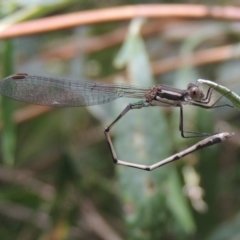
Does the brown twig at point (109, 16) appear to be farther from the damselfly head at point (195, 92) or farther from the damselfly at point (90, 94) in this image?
the damselfly head at point (195, 92)

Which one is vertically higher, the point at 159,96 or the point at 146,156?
the point at 159,96

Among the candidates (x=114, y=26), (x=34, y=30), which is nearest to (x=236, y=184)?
(x=114, y=26)

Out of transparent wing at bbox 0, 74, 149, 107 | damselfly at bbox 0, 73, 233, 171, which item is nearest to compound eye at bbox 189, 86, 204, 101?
damselfly at bbox 0, 73, 233, 171

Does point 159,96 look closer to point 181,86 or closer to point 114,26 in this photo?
point 181,86

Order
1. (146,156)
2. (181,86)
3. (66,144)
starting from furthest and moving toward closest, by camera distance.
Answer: (66,144)
(181,86)
(146,156)

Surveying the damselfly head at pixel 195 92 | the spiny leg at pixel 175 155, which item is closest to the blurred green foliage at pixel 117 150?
the spiny leg at pixel 175 155

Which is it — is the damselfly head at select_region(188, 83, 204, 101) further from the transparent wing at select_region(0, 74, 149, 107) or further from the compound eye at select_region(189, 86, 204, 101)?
the transparent wing at select_region(0, 74, 149, 107)

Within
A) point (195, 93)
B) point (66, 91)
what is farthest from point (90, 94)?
point (195, 93)

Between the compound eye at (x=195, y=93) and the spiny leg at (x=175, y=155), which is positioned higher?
the compound eye at (x=195, y=93)
